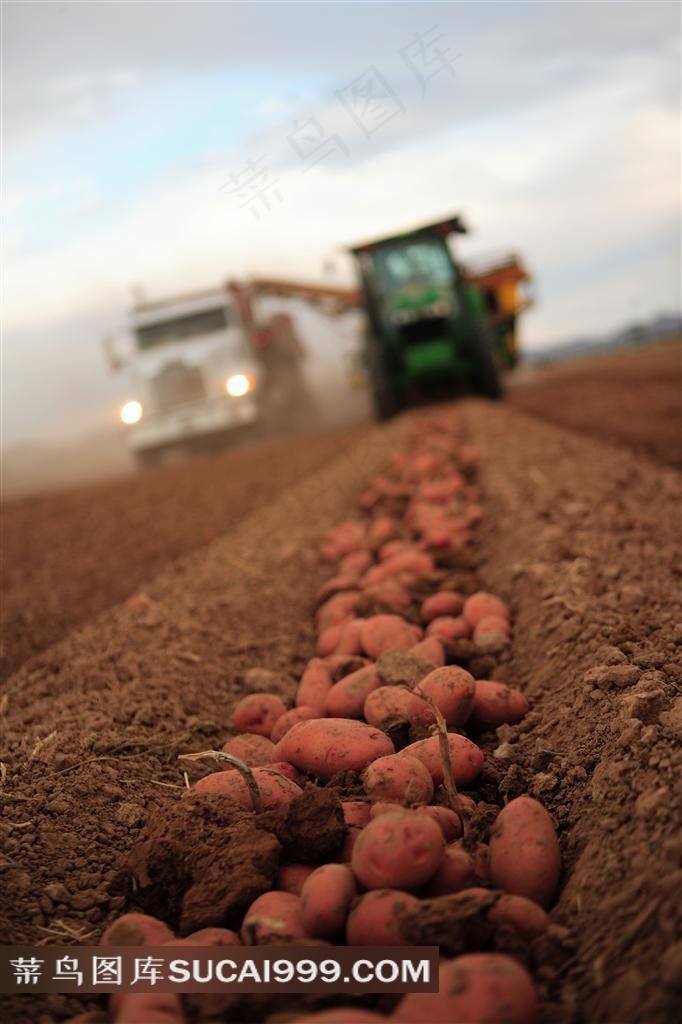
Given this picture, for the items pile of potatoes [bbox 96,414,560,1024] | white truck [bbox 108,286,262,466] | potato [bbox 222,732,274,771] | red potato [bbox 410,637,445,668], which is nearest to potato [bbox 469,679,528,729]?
pile of potatoes [bbox 96,414,560,1024]

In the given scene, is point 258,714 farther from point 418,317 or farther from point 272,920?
point 418,317

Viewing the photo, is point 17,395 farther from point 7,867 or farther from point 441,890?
point 441,890

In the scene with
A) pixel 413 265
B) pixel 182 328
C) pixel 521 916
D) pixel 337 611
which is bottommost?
pixel 521 916

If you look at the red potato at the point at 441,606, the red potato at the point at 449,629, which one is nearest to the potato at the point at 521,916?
the red potato at the point at 449,629

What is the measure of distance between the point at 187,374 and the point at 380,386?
328 cm

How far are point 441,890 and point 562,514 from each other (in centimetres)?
297

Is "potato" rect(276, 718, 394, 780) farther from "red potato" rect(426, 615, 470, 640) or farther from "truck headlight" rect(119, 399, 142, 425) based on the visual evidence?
"truck headlight" rect(119, 399, 142, 425)

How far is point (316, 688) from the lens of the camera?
290 centimetres

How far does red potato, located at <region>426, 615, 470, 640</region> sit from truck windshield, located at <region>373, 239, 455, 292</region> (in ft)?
28.6

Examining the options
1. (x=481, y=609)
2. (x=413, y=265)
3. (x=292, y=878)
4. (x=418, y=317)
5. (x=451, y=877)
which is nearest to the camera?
(x=451, y=877)

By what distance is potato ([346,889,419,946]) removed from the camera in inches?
62.3

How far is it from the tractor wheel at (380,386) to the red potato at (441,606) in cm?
840

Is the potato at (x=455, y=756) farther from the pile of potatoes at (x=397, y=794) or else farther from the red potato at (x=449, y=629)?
the red potato at (x=449, y=629)

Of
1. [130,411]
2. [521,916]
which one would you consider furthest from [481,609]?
[130,411]
